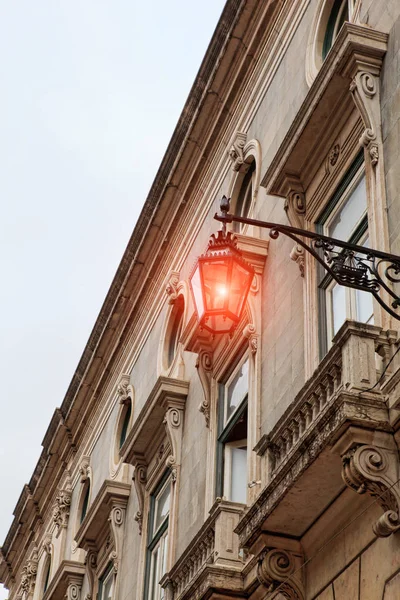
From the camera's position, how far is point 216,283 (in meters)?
12.6

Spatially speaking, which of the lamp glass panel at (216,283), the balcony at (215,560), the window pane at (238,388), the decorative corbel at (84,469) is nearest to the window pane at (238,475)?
the window pane at (238,388)

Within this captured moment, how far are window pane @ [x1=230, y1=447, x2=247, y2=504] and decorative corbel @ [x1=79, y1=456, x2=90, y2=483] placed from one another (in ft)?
37.0

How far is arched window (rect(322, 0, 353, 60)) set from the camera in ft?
51.3

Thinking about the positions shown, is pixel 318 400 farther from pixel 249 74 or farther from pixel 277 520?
pixel 249 74

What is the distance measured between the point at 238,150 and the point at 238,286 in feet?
20.4

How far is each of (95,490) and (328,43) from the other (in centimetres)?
1349

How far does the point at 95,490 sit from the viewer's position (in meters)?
26.3

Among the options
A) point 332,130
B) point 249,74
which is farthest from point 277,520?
point 249,74

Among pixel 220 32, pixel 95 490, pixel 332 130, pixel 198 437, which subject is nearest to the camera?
pixel 332 130

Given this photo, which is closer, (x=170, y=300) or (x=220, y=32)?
(x=220, y=32)

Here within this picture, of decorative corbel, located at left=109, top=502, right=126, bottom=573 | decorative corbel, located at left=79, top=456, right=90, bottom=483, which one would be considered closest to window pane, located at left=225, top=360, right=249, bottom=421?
decorative corbel, located at left=109, top=502, right=126, bottom=573

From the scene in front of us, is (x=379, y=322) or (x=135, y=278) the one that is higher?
(x=135, y=278)

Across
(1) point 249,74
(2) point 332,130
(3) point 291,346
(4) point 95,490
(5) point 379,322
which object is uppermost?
(1) point 249,74

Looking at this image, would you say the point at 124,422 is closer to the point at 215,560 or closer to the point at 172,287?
the point at 172,287
